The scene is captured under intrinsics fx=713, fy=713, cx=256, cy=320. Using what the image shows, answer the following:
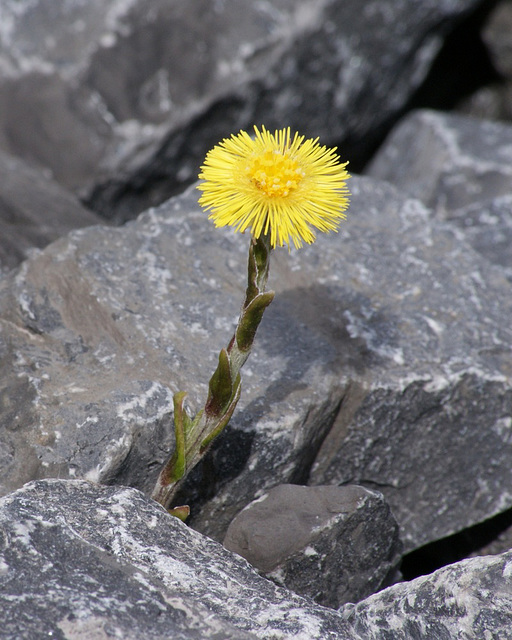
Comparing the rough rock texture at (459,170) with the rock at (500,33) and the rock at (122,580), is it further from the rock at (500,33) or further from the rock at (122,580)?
the rock at (122,580)

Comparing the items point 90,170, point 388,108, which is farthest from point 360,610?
point 388,108

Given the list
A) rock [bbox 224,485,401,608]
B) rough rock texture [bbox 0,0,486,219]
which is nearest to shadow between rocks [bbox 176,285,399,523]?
rock [bbox 224,485,401,608]

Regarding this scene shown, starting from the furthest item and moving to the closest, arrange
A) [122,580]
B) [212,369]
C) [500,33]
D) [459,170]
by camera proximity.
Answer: [500,33]
[459,170]
[212,369]
[122,580]

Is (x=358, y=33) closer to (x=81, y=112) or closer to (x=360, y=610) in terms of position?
(x=81, y=112)

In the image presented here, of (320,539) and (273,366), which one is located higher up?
(273,366)

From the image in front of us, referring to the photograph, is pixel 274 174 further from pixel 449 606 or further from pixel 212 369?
pixel 449 606

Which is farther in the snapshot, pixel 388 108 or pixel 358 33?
pixel 388 108

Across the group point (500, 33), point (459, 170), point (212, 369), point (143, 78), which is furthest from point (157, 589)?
point (500, 33)

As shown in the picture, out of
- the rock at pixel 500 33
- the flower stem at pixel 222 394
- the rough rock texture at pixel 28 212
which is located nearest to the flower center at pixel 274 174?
the flower stem at pixel 222 394
